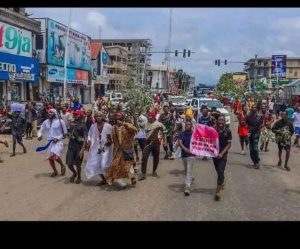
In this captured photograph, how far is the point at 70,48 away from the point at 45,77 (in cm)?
856

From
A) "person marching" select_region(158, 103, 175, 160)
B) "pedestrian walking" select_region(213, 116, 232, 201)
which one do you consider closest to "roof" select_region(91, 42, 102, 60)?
"person marching" select_region(158, 103, 175, 160)

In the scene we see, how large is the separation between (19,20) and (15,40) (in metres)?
2.36

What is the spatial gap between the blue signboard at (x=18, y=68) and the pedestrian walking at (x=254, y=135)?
22.1 m

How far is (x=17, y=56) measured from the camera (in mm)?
36156

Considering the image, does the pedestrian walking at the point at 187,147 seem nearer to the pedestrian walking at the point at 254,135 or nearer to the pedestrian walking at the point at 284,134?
the pedestrian walking at the point at 254,135

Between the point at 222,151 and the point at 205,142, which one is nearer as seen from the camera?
the point at 222,151

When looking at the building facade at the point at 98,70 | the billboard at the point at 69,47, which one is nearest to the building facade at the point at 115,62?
the building facade at the point at 98,70

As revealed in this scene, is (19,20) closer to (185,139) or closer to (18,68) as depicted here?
(18,68)

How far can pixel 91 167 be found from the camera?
11250 mm

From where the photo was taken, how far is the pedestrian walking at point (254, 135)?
14.1 metres

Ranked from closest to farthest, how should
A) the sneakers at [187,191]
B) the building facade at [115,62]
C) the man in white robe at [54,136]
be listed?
the sneakers at [187,191] < the man in white robe at [54,136] < the building facade at [115,62]

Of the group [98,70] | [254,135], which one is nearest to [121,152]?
[254,135]
